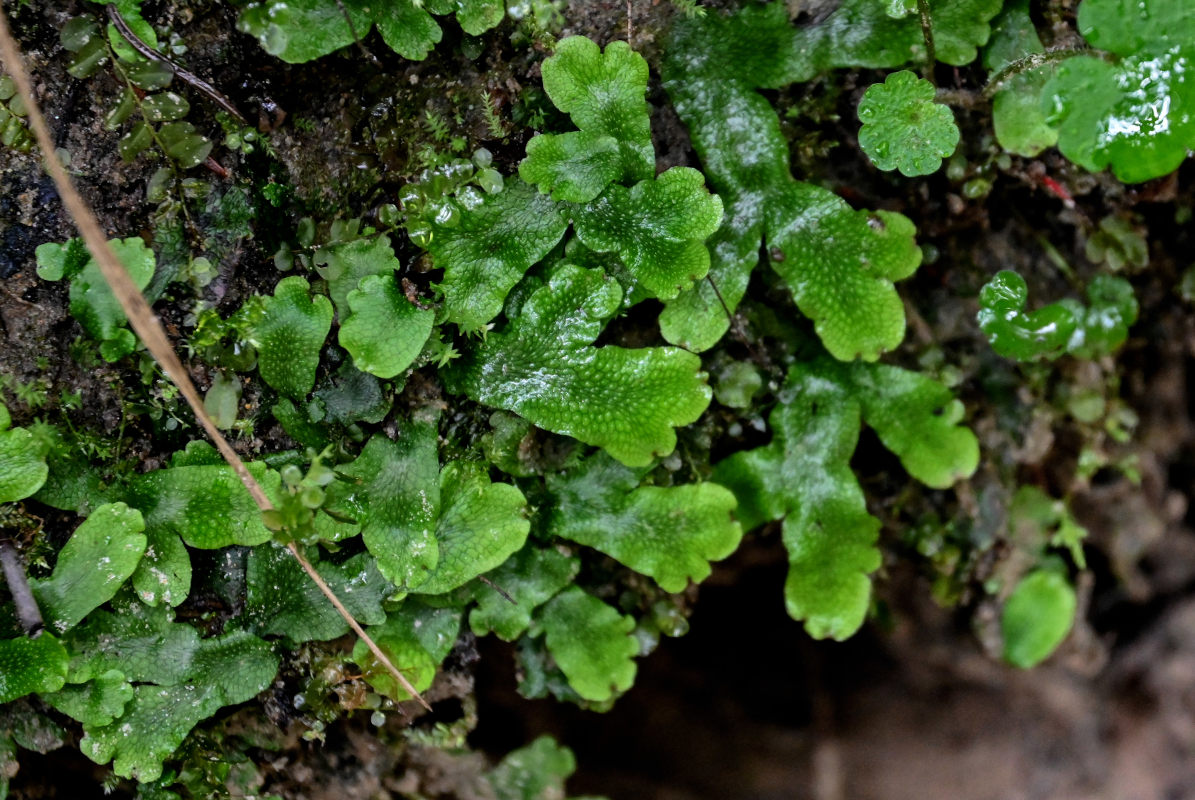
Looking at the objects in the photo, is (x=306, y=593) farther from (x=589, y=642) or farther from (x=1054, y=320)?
(x=1054, y=320)

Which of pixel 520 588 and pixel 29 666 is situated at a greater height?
pixel 29 666

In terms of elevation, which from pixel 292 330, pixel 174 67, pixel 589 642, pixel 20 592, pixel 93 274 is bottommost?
pixel 589 642

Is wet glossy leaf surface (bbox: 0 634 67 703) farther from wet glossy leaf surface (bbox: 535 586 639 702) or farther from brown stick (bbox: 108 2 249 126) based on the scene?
brown stick (bbox: 108 2 249 126)

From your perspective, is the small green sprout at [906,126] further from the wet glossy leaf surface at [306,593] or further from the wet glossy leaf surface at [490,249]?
the wet glossy leaf surface at [306,593]

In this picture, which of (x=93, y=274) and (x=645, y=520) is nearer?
(x=93, y=274)

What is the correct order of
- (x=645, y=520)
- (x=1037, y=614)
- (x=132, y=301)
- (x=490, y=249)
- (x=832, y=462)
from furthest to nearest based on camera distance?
(x=1037, y=614), (x=832, y=462), (x=645, y=520), (x=490, y=249), (x=132, y=301)

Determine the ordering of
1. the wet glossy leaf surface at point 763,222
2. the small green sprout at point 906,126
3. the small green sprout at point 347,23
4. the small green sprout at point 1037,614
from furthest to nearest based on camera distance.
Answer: the small green sprout at point 1037,614 < the wet glossy leaf surface at point 763,222 < the small green sprout at point 906,126 < the small green sprout at point 347,23

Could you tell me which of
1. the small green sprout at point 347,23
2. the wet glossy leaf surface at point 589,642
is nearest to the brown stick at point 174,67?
the small green sprout at point 347,23

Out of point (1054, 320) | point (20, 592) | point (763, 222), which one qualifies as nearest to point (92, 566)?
point (20, 592)

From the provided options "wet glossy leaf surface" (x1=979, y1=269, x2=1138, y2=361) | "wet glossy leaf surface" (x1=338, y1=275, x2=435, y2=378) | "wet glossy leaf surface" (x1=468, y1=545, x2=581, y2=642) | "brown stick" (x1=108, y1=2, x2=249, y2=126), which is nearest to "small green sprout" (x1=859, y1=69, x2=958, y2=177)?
"wet glossy leaf surface" (x1=979, y1=269, x2=1138, y2=361)
